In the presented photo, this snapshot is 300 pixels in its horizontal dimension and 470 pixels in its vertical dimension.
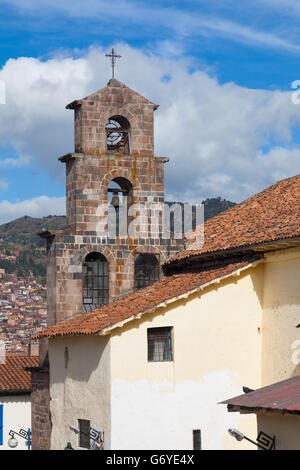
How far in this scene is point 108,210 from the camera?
31.5 meters

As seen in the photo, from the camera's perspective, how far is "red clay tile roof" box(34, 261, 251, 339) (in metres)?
25.8

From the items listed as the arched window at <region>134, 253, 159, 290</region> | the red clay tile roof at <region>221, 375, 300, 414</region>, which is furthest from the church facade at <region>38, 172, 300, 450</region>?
the arched window at <region>134, 253, 159, 290</region>

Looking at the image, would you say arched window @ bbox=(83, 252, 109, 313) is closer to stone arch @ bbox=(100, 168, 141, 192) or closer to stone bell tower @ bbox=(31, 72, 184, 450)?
stone bell tower @ bbox=(31, 72, 184, 450)

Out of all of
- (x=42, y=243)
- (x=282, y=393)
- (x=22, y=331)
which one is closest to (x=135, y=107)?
(x=282, y=393)

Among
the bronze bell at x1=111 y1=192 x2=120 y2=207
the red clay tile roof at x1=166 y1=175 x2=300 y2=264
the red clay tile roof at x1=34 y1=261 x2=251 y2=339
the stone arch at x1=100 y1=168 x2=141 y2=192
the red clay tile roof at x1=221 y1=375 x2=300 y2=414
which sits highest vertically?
the stone arch at x1=100 y1=168 x2=141 y2=192

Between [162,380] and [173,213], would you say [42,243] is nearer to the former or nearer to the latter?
[173,213]

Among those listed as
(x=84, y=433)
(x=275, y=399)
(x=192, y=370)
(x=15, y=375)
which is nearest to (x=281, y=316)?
(x=192, y=370)

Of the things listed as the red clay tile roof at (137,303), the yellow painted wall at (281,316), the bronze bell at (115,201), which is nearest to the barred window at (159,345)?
the red clay tile roof at (137,303)

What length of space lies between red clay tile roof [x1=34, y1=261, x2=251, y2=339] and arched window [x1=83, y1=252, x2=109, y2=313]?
1254 mm

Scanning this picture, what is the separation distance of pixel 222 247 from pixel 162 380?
4.44 metres

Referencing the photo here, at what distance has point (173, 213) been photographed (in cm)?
3319

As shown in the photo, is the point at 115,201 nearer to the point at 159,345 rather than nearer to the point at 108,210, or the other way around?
the point at 108,210

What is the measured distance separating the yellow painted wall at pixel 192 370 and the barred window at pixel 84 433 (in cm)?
185
